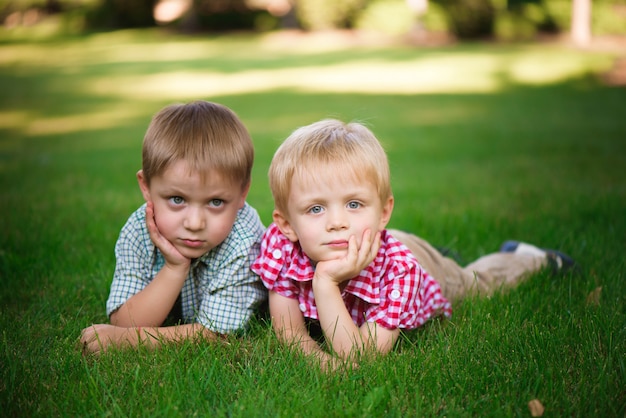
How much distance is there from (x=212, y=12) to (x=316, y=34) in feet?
31.5

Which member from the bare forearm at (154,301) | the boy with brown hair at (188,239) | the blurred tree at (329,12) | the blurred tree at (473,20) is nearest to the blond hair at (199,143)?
the boy with brown hair at (188,239)

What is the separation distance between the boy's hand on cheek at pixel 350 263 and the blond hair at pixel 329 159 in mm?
237

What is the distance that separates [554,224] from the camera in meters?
4.99

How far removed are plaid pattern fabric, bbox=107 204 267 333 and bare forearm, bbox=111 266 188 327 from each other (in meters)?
0.07

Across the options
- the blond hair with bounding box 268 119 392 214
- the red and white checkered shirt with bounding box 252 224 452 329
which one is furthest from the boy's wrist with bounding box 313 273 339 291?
the blond hair with bounding box 268 119 392 214

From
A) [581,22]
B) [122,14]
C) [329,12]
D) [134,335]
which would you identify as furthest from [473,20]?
[134,335]

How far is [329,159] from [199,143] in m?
0.59

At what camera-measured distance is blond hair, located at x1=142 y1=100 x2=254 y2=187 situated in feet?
9.43

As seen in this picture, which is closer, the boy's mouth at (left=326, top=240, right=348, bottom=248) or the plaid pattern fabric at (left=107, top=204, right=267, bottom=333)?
the boy's mouth at (left=326, top=240, right=348, bottom=248)

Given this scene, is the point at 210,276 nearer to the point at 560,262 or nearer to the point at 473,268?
the point at 473,268

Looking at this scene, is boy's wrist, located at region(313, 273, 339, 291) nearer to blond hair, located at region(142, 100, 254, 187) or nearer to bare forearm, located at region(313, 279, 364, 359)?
bare forearm, located at region(313, 279, 364, 359)

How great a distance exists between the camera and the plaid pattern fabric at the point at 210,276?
303 cm

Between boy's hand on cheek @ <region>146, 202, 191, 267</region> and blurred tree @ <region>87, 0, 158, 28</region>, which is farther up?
blurred tree @ <region>87, 0, 158, 28</region>

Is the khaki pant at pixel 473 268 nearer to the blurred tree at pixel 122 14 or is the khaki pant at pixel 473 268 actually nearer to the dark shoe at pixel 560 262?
the dark shoe at pixel 560 262
